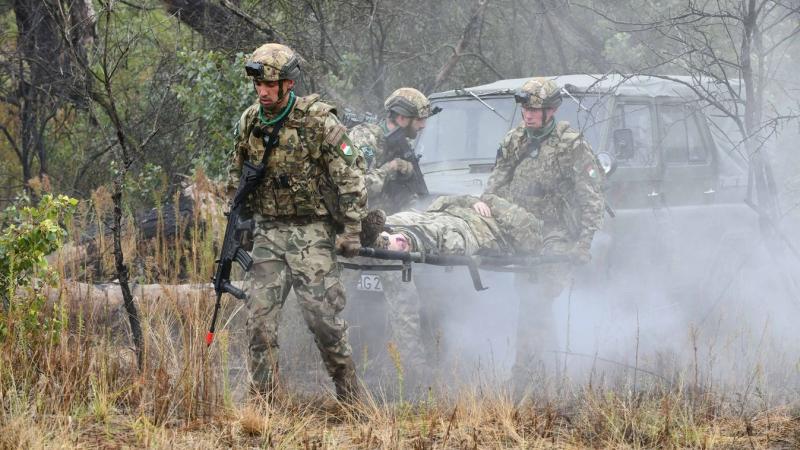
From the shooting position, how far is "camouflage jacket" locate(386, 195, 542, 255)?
6137mm

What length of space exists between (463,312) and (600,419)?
2.14 metres

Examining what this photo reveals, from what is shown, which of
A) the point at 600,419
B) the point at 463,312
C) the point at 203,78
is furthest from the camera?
the point at 203,78

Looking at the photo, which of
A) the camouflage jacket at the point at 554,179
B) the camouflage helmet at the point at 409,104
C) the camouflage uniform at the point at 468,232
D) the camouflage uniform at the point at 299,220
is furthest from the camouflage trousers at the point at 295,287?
the camouflage jacket at the point at 554,179

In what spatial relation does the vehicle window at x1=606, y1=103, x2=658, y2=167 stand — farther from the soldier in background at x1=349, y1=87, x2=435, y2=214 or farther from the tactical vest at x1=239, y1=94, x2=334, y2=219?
the tactical vest at x1=239, y1=94, x2=334, y2=219

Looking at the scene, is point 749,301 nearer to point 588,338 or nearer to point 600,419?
point 588,338

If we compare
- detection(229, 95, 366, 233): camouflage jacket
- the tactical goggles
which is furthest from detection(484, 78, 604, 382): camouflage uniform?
the tactical goggles

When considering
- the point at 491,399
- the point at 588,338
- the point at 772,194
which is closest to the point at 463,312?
the point at 588,338

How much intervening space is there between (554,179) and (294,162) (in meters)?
2.39

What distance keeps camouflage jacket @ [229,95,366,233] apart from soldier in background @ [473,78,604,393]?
1638mm

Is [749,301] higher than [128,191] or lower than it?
lower

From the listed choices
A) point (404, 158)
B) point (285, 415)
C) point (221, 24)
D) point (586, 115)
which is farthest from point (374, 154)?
point (221, 24)

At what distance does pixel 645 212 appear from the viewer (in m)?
7.60

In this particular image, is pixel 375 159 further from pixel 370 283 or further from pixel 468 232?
pixel 468 232

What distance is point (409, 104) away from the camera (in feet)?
23.1
